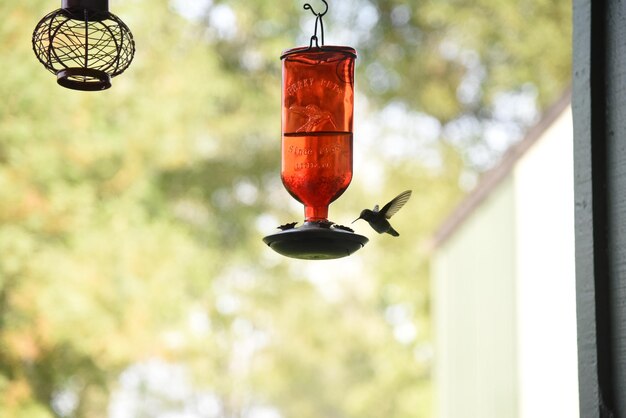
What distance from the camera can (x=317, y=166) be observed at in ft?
7.89

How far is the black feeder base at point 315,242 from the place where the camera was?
2.18 meters

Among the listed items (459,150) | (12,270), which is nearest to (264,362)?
(459,150)

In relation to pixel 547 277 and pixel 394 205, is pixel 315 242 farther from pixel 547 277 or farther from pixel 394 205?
pixel 547 277

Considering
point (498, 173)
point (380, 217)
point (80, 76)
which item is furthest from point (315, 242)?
point (498, 173)

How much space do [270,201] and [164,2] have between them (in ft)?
13.6

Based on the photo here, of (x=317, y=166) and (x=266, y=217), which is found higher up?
(x=266, y=217)

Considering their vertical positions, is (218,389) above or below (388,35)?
below

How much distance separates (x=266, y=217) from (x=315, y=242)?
15241 millimetres

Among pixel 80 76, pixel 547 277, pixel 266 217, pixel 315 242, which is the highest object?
pixel 266 217

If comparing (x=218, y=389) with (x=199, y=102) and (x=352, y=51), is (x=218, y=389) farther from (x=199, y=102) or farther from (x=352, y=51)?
(x=352, y=51)

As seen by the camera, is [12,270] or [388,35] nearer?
[12,270]

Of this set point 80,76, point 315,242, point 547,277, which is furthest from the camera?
point 547,277

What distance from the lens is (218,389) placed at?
18.8 m

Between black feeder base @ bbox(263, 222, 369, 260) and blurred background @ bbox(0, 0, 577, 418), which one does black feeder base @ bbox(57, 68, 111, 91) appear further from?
blurred background @ bbox(0, 0, 577, 418)
